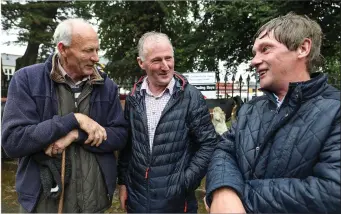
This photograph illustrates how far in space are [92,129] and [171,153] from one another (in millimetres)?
592

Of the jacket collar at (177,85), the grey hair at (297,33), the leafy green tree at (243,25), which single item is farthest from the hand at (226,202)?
the leafy green tree at (243,25)

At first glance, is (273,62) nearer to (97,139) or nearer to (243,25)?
(97,139)

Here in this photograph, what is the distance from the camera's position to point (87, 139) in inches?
84.1

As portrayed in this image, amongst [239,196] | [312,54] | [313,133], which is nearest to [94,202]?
[239,196]

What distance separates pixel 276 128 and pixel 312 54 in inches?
17.7

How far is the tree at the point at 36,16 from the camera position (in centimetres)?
990

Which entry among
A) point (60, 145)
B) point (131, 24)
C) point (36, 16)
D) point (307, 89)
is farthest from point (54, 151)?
point (131, 24)

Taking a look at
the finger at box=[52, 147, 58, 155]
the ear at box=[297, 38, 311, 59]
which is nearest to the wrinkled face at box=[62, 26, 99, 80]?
the finger at box=[52, 147, 58, 155]

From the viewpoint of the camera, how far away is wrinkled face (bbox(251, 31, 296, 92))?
64.4 inches

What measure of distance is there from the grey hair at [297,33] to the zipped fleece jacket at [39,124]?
4.03ft

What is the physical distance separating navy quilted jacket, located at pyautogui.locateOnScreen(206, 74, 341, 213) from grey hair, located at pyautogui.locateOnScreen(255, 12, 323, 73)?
0.48ft

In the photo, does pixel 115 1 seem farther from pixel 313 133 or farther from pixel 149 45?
pixel 313 133

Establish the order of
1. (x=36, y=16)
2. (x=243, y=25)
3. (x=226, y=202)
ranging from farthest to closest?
(x=36, y=16)
(x=243, y=25)
(x=226, y=202)

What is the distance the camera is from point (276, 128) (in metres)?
1.54
